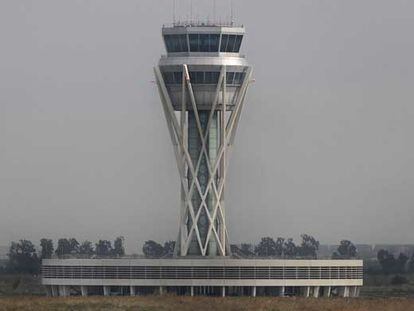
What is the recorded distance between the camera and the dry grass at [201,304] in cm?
17350

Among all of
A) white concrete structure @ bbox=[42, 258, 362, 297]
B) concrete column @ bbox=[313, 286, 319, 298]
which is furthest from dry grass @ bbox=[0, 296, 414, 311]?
concrete column @ bbox=[313, 286, 319, 298]

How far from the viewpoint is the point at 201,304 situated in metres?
176

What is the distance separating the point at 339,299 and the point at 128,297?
19916 mm

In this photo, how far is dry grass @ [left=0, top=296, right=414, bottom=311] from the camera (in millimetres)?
173500

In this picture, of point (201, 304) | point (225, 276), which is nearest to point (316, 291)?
point (225, 276)

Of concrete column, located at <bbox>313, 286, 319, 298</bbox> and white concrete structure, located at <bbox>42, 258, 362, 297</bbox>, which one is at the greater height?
white concrete structure, located at <bbox>42, 258, 362, 297</bbox>

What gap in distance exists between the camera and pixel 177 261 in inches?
7785

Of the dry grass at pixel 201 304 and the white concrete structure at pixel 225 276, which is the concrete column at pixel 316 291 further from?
the dry grass at pixel 201 304

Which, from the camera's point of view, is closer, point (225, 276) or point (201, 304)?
point (201, 304)

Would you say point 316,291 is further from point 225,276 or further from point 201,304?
point 201,304

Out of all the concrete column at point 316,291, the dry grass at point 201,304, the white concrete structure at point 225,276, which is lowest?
the dry grass at point 201,304

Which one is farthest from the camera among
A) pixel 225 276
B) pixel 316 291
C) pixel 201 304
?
pixel 316 291

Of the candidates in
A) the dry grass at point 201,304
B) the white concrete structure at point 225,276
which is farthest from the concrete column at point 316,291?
the dry grass at point 201,304

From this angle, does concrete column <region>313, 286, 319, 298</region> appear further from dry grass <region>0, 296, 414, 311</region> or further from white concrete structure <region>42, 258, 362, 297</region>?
dry grass <region>0, 296, 414, 311</region>
